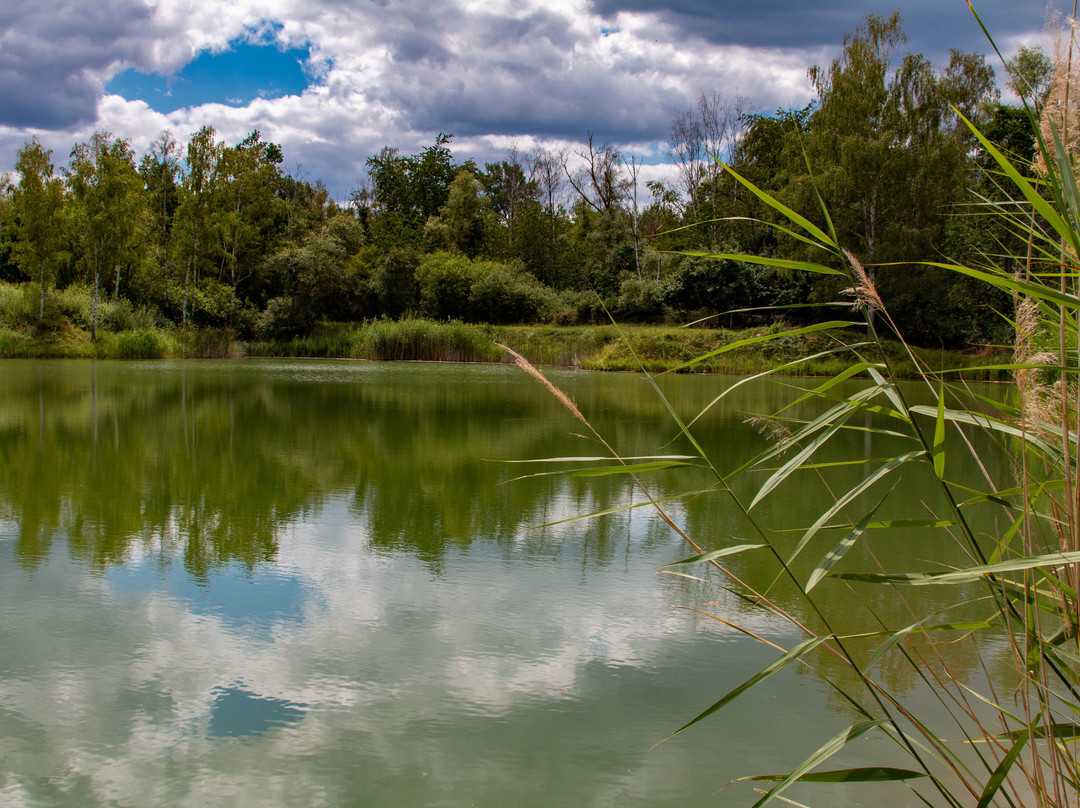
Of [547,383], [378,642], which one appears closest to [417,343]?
[378,642]

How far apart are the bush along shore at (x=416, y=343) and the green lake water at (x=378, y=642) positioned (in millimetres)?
14358

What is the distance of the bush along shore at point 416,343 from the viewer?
62.0 feet

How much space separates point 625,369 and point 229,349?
37.7 ft

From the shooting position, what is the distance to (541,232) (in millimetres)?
29203

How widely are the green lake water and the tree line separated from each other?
31.2ft

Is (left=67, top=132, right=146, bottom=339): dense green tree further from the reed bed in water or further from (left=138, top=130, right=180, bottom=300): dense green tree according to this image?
the reed bed in water

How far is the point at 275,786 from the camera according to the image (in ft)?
5.24

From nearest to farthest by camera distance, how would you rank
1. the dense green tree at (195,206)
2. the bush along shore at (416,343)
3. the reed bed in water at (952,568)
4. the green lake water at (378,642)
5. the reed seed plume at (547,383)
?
the reed bed in water at (952,568) < the reed seed plume at (547,383) < the green lake water at (378,642) < the bush along shore at (416,343) < the dense green tree at (195,206)

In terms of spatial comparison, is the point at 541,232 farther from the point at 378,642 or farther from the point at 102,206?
the point at 378,642

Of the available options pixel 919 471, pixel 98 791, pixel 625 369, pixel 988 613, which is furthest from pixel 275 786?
pixel 625 369

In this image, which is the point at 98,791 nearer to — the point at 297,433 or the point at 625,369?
the point at 297,433

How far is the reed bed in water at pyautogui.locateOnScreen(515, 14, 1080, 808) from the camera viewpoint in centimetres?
100

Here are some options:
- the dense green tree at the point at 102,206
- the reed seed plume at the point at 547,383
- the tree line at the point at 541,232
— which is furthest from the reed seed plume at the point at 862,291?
the dense green tree at the point at 102,206

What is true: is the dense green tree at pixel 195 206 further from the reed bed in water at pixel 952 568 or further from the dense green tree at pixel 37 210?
the reed bed in water at pixel 952 568
